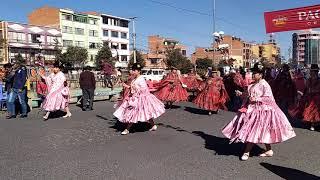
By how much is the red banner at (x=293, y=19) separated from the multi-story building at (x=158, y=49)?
82073mm

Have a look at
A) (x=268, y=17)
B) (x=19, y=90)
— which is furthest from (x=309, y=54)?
(x=19, y=90)

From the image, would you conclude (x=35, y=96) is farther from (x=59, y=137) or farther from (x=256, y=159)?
(x=256, y=159)

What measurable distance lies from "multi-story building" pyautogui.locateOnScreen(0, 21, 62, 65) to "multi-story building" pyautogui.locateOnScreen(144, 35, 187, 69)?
2794cm

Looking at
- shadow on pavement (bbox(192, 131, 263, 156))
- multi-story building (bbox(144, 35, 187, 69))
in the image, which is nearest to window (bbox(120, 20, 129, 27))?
multi-story building (bbox(144, 35, 187, 69))

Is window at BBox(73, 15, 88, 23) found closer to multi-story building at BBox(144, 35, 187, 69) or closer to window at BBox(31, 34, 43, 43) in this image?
window at BBox(31, 34, 43, 43)

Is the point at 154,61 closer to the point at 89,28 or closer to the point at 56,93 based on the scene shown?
the point at 89,28

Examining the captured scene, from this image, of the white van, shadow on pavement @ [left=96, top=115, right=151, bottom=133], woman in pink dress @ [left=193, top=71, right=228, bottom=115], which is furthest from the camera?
the white van

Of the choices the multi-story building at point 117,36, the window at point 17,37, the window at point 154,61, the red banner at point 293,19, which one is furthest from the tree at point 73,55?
the red banner at point 293,19

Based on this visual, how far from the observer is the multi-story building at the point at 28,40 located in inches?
2874

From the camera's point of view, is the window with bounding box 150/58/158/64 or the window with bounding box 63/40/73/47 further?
the window with bounding box 150/58/158/64

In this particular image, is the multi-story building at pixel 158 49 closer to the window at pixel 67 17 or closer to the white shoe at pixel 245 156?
the window at pixel 67 17

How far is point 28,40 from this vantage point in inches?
3034

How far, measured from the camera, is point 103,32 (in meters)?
A: 95.8

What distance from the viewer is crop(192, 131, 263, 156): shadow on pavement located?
28.2 ft
